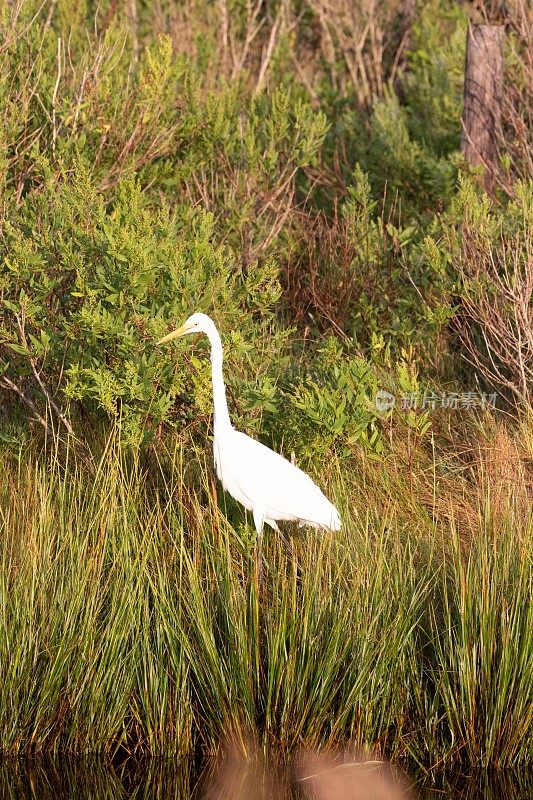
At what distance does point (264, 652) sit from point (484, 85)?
445cm

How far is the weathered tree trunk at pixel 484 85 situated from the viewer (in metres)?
7.62

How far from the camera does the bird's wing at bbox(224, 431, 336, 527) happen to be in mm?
5051

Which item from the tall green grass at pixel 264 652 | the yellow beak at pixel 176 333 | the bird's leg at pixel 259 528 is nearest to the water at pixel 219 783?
the tall green grass at pixel 264 652

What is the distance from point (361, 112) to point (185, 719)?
6.79 m

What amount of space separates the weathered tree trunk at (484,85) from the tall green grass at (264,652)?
3754 millimetres

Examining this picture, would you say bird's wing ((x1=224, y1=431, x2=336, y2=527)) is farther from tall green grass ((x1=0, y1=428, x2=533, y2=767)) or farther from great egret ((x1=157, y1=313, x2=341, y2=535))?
tall green grass ((x1=0, y1=428, x2=533, y2=767))

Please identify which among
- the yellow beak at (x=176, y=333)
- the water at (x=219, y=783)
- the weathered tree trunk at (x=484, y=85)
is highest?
the weathered tree trunk at (x=484, y=85)

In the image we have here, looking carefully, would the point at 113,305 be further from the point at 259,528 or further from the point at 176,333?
the point at 259,528

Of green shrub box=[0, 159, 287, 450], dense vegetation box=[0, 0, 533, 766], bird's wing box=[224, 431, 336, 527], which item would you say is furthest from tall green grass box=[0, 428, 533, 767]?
green shrub box=[0, 159, 287, 450]

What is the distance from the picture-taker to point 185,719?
4.50 m

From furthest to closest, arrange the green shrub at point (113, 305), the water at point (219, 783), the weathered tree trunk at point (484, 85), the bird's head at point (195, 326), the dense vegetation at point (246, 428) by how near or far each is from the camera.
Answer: the weathered tree trunk at point (484, 85)
the green shrub at point (113, 305)
the bird's head at point (195, 326)
the dense vegetation at point (246, 428)
the water at point (219, 783)

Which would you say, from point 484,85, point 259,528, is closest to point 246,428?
point 259,528

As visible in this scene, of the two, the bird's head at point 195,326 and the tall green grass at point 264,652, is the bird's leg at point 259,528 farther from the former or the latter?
the bird's head at point 195,326

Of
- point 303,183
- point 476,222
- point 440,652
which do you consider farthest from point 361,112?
point 440,652
